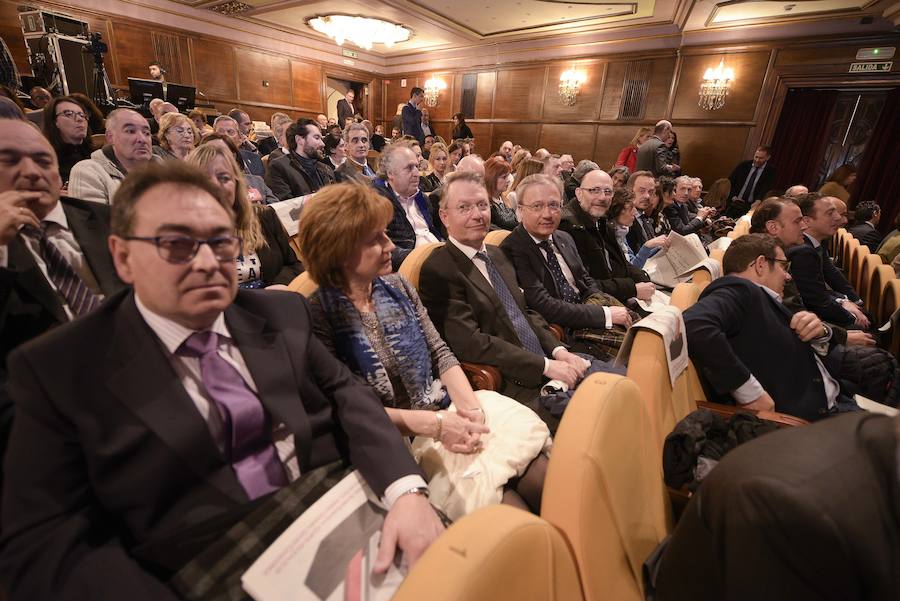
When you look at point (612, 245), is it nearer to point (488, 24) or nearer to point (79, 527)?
point (79, 527)

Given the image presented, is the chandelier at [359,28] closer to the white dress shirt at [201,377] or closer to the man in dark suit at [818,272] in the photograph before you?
the man in dark suit at [818,272]

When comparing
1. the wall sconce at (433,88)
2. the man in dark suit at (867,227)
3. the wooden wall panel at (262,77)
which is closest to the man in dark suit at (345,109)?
the wooden wall panel at (262,77)

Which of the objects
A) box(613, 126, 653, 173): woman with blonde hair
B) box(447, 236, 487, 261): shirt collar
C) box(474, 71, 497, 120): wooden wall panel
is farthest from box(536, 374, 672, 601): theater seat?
box(474, 71, 497, 120): wooden wall panel

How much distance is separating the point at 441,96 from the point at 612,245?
9490 millimetres

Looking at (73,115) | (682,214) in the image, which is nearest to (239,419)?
(73,115)

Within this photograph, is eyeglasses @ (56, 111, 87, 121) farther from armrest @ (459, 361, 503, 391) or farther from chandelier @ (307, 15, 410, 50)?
chandelier @ (307, 15, 410, 50)

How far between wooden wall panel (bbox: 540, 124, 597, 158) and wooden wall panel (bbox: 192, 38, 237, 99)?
23.4ft

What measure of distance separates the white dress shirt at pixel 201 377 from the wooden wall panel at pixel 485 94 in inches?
408

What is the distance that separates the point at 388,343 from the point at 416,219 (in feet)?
6.36

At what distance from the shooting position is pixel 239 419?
79 cm

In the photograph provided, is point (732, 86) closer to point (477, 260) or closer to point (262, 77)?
point (477, 260)

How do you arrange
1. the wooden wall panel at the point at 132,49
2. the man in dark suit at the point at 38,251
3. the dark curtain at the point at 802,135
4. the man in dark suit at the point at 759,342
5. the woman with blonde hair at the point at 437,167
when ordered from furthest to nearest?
the wooden wall panel at the point at 132,49 → the dark curtain at the point at 802,135 → the woman with blonde hair at the point at 437,167 → the man in dark suit at the point at 759,342 → the man in dark suit at the point at 38,251

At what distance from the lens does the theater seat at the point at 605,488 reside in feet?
2.35

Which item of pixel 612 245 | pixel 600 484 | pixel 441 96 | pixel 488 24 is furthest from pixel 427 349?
pixel 441 96
